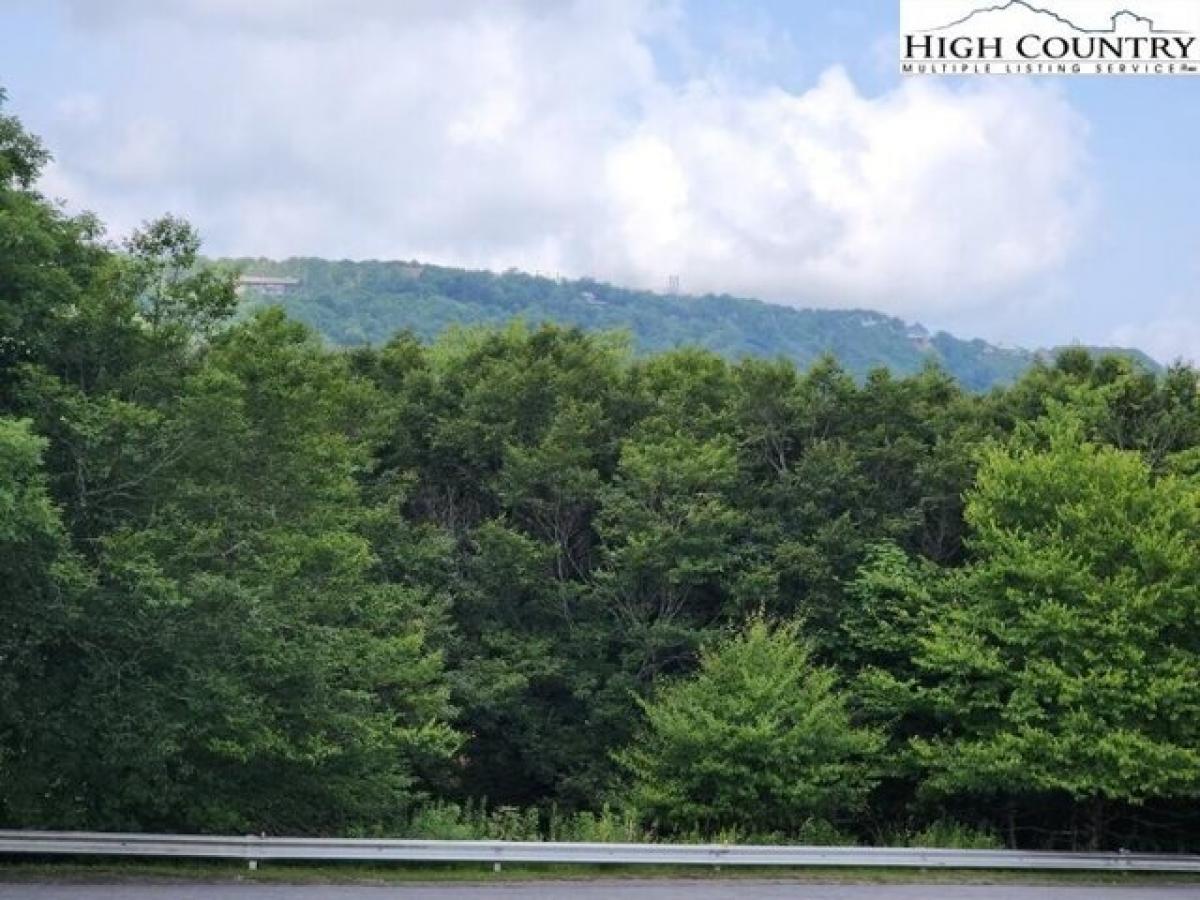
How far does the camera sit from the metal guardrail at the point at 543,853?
60.4ft

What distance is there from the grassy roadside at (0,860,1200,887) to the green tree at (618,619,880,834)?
11.0 feet

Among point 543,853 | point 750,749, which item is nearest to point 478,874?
point 543,853

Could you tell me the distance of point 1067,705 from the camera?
88.9 feet

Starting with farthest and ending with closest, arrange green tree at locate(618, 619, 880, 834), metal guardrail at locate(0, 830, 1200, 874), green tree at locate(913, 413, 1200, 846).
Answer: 1. green tree at locate(913, 413, 1200, 846)
2. green tree at locate(618, 619, 880, 834)
3. metal guardrail at locate(0, 830, 1200, 874)

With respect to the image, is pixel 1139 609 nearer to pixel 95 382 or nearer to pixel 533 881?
pixel 533 881

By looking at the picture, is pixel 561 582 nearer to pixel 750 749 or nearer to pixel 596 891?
pixel 750 749

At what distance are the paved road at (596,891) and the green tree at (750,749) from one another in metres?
4.40

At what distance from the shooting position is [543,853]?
20828mm

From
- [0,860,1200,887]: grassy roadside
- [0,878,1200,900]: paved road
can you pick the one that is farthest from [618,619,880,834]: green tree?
[0,878,1200,900]: paved road

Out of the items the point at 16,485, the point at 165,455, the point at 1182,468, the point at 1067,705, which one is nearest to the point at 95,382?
the point at 165,455

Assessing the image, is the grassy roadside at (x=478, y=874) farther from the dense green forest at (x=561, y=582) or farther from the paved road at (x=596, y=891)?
the dense green forest at (x=561, y=582)

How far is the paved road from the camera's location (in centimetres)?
1688

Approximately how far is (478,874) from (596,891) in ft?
6.64

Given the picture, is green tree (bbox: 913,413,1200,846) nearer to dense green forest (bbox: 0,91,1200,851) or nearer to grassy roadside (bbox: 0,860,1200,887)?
dense green forest (bbox: 0,91,1200,851)
